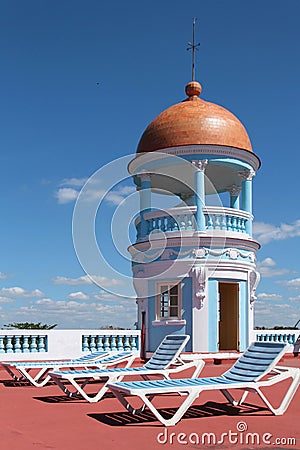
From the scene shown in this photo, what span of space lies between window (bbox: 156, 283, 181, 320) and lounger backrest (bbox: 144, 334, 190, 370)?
24.3 feet

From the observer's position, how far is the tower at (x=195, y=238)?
18.4 m

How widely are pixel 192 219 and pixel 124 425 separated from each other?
37.7ft

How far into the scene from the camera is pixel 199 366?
33.2ft

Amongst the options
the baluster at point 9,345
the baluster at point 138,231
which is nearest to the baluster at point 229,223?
the baluster at point 138,231

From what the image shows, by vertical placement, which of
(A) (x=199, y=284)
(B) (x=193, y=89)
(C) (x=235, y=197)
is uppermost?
(B) (x=193, y=89)

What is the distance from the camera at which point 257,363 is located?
8695mm

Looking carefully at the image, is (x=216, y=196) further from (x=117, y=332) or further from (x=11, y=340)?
(x=11, y=340)

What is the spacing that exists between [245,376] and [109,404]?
6.75ft

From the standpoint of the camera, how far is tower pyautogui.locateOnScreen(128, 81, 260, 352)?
18.4 m

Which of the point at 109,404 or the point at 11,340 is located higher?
the point at 11,340

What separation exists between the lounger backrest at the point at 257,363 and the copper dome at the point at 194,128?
10595 millimetres

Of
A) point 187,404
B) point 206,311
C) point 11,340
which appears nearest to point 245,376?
point 187,404

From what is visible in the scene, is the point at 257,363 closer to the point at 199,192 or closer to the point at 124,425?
the point at 124,425

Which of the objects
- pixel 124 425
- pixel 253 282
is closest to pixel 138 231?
pixel 253 282
